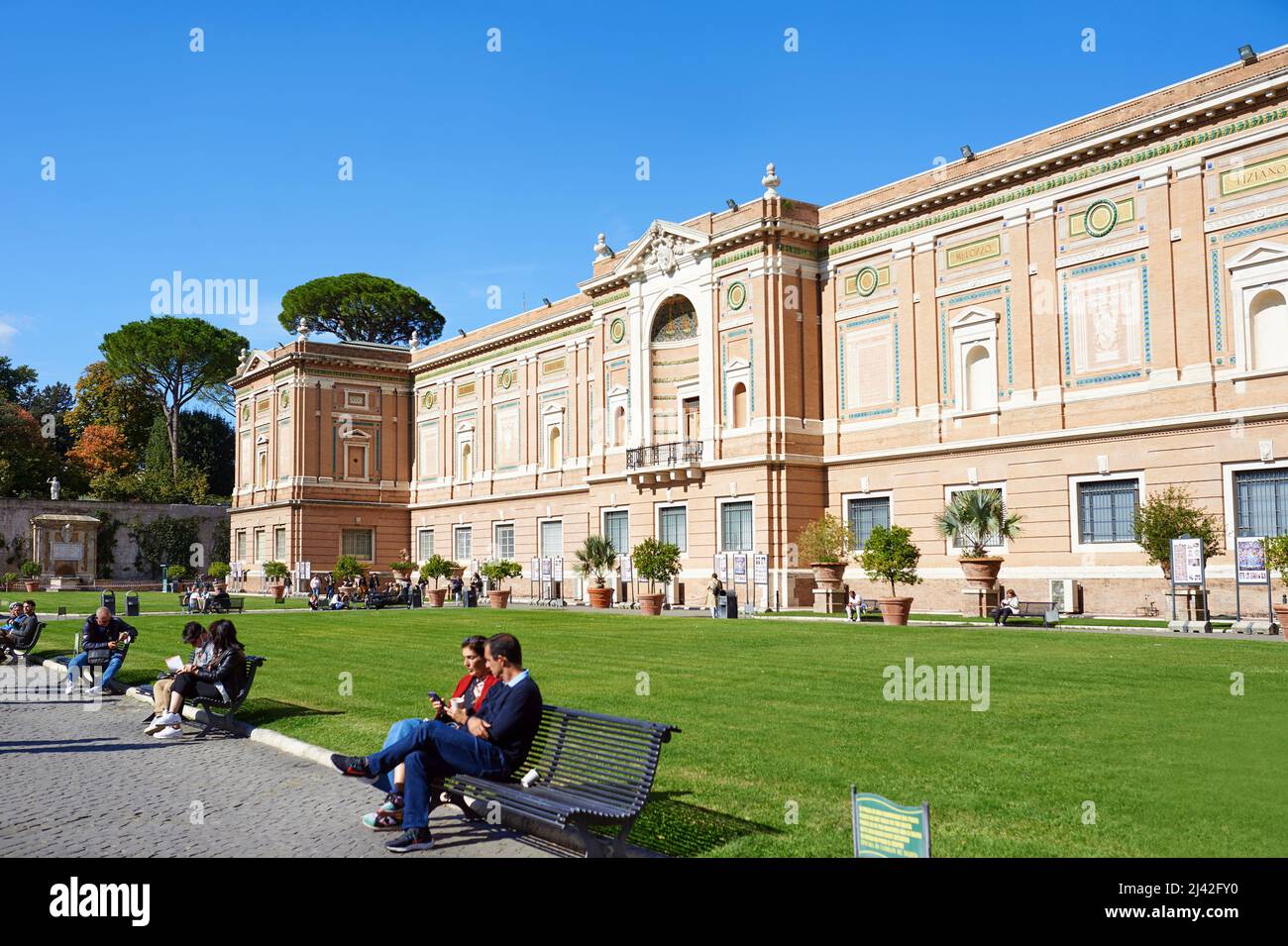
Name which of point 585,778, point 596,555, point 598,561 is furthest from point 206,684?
point 596,555

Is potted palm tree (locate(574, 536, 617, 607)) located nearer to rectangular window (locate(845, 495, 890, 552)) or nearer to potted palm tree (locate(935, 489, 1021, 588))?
rectangular window (locate(845, 495, 890, 552))

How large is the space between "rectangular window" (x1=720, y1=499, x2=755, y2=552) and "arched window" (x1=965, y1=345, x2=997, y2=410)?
8.41 meters

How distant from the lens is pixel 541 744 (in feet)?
26.9

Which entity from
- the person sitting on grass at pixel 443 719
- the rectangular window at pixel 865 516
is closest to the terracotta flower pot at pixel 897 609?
the rectangular window at pixel 865 516

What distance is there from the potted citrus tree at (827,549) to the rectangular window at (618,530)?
10.9m

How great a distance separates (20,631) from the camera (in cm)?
1912

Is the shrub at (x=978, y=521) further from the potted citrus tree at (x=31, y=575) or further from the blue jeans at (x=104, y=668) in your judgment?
the potted citrus tree at (x=31, y=575)

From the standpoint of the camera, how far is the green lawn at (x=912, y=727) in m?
6.94

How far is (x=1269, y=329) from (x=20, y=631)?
28494 mm

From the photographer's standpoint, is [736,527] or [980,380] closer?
[980,380]

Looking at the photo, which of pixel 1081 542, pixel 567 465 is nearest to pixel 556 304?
pixel 567 465

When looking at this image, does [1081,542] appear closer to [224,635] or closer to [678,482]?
[678,482]

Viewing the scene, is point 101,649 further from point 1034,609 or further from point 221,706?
point 1034,609
